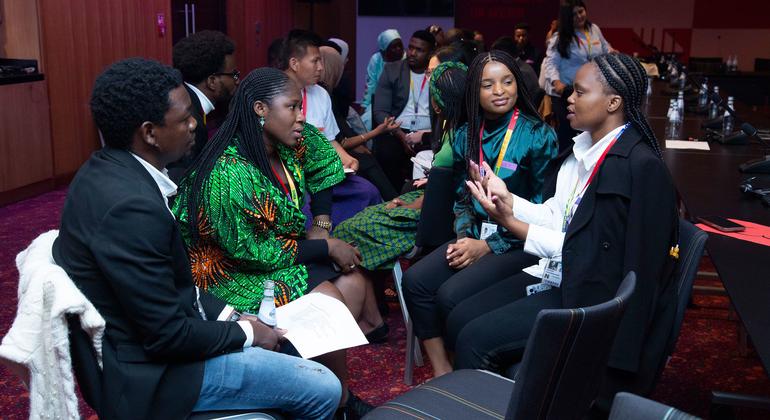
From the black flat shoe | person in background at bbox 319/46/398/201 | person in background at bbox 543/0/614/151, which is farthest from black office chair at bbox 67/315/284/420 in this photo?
person in background at bbox 543/0/614/151

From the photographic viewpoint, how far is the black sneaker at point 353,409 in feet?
9.03

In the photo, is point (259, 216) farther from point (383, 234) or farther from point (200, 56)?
point (200, 56)

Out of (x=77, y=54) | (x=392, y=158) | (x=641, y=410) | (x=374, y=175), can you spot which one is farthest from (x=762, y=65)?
(x=641, y=410)

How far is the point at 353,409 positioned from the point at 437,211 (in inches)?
36.0

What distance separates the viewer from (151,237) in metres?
1.74

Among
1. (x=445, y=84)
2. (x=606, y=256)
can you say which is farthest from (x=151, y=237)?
(x=445, y=84)

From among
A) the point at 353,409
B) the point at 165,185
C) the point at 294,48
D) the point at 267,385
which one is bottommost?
the point at 353,409

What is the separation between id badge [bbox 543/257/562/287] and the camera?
2.55m

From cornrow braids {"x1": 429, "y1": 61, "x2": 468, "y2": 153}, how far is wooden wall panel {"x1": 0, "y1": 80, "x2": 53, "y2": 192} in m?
3.77

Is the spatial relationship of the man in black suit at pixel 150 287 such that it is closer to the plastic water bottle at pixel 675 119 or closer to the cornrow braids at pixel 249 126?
the cornrow braids at pixel 249 126

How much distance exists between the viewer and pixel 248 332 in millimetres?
2000

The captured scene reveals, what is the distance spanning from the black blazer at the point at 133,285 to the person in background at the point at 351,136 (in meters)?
2.95

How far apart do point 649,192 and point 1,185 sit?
546 centimetres

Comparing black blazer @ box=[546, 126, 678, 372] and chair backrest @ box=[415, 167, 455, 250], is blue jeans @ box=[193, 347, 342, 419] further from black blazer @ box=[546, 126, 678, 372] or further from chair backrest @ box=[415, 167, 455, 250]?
chair backrest @ box=[415, 167, 455, 250]
